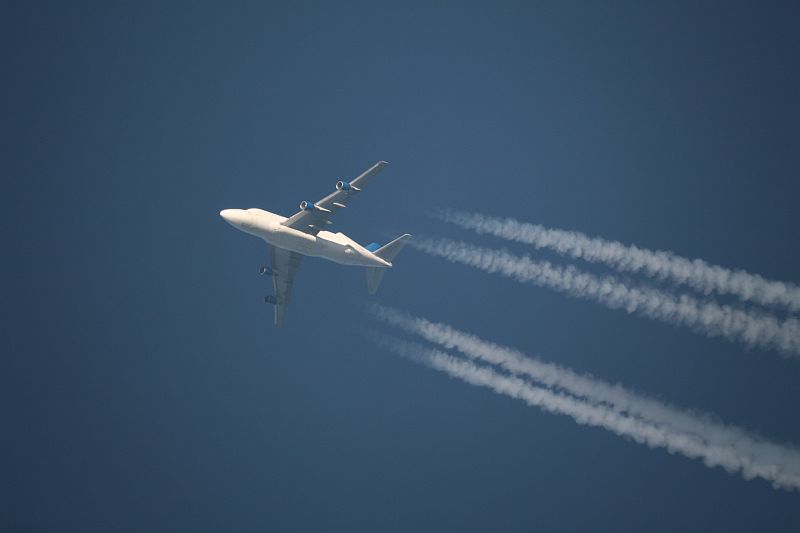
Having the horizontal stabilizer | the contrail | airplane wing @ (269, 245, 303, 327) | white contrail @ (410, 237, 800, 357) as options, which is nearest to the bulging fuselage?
the horizontal stabilizer

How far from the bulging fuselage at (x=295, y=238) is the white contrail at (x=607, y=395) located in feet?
37.2

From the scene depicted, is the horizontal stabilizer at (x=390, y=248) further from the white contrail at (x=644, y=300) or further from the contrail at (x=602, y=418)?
the contrail at (x=602, y=418)

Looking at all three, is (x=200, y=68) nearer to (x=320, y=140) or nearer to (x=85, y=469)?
(x=320, y=140)

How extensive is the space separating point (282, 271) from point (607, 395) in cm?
3243

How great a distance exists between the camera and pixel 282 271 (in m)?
61.9

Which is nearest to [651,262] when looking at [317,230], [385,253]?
[385,253]

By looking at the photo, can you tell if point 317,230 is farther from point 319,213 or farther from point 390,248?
point 390,248

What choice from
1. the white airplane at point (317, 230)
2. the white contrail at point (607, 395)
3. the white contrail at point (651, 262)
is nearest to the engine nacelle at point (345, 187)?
the white airplane at point (317, 230)

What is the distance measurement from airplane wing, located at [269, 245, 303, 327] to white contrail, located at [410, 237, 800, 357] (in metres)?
12.2

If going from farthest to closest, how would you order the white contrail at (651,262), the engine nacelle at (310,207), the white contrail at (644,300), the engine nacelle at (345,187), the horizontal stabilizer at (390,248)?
the horizontal stabilizer at (390,248) < the engine nacelle at (310,207) < the engine nacelle at (345,187) < the white contrail at (651,262) < the white contrail at (644,300)

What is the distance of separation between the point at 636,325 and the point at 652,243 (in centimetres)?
2772

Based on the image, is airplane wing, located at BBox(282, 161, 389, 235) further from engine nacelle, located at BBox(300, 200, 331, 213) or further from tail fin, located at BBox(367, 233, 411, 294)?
tail fin, located at BBox(367, 233, 411, 294)

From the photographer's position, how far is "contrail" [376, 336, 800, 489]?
4472 centimetres

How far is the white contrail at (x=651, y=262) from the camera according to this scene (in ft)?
147
